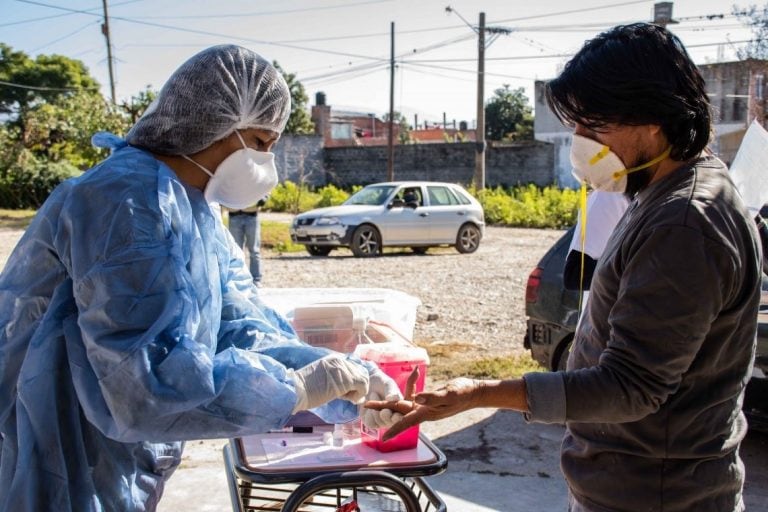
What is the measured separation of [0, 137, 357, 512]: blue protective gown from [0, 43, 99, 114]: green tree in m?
48.4

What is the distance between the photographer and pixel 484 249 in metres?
17.7

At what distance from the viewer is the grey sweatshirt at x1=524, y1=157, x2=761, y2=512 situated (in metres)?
1.54

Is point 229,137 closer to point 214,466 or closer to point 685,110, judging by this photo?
point 685,110

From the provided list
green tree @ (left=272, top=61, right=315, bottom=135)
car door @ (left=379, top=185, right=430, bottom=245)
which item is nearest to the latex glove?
car door @ (left=379, top=185, right=430, bottom=245)

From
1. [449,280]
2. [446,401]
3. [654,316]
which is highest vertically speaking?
[654,316]

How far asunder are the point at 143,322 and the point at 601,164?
42.2 inches

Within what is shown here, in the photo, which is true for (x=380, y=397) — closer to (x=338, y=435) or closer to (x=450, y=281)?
(x=338, y=435)

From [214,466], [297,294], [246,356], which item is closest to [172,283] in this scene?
[246,356]

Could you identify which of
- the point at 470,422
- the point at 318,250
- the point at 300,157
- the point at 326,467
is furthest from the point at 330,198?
the point at 326,467

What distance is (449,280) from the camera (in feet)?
41.3

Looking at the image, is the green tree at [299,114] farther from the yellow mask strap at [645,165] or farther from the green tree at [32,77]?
the yellow mask strap at [645,165]

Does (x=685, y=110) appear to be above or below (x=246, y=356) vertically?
above

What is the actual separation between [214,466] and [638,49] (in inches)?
154

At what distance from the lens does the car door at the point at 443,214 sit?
16172 mm
